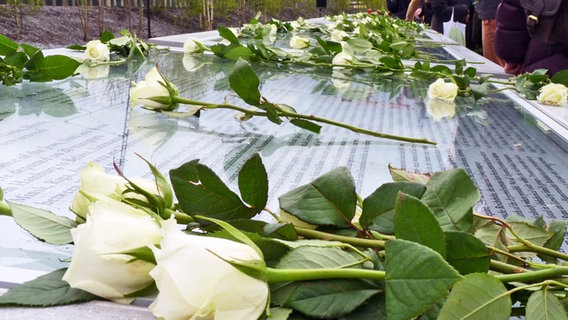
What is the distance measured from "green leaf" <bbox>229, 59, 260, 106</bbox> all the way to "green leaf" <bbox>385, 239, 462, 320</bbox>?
14.2 inches

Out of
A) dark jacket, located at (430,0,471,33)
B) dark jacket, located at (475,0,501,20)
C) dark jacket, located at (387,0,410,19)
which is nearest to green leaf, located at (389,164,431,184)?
dark jacket, located at (475,0,501,20)

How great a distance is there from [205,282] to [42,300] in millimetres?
85

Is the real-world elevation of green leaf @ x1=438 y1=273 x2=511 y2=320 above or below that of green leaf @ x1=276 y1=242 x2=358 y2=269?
above

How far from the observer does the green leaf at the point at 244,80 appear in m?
0.57

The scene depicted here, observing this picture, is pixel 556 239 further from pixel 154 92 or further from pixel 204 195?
pixel 154 92

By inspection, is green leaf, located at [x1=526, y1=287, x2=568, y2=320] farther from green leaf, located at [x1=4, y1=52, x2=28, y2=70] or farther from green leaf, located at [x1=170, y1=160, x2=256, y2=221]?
green leaf, located at [x1=4, y1=52, x2=28, y2=70]

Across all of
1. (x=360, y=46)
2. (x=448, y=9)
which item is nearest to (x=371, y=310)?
(x=360, y=46)

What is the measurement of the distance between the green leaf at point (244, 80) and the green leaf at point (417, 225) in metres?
0.33

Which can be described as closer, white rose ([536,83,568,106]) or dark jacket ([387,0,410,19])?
Answer: white rose ([536,83,568,106])

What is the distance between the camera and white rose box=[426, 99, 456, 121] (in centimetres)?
89

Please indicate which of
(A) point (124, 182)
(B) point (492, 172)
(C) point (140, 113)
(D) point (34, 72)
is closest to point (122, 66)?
(D) point (34, 72)

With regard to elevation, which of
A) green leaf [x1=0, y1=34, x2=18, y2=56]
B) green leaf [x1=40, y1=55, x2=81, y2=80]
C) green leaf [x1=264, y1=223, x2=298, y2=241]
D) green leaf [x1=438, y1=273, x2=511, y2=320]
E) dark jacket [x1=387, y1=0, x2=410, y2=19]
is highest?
green leaf [x1=438, y1=273, x2=511, y2=320]

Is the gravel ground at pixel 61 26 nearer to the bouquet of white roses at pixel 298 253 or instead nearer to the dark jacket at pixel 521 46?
the dark jacket at pixel 521 46

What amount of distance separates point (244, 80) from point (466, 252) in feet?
1.14
